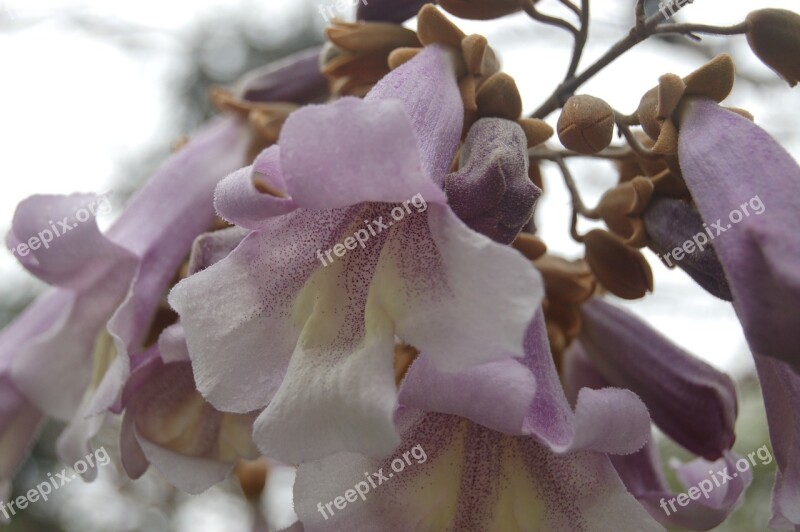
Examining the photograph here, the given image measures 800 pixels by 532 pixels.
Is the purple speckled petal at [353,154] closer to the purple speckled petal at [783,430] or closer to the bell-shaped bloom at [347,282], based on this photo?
the bell-shaped bloom at [347,282]

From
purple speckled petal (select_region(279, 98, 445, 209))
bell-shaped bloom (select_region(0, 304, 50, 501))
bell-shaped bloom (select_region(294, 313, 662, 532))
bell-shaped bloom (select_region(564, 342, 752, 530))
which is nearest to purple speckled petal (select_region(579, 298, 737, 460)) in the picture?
bell-shaped bloom (select_region(564, 342, 752, 530))

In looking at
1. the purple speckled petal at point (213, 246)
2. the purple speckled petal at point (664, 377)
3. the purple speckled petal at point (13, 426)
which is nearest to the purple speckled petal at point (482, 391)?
the purple speckled petal at point (213, 246)

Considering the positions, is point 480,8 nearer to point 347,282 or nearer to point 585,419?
point 347,282

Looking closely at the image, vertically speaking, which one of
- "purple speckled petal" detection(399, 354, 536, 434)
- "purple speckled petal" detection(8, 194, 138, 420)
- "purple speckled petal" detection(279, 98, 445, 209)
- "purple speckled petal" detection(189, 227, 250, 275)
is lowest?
"purple speckled petal" detection(8, 194, 138, 420)

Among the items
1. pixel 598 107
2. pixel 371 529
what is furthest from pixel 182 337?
pixel 598 107

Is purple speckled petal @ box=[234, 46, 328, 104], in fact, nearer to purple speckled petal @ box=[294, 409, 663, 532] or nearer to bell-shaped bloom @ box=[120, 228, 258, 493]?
bell-shaped bloom @ box=[120, 228, 258, 493]

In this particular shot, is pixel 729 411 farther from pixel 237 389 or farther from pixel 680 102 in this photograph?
pixel 237 389
